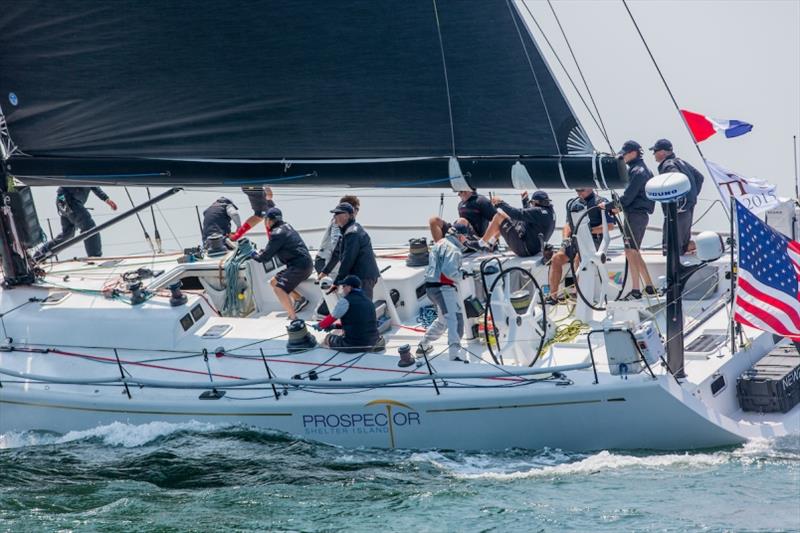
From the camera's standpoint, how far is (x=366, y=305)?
1015cm

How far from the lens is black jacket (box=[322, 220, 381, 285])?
1052 cm

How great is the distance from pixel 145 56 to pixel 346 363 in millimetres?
3003

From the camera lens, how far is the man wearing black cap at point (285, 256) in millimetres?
11125

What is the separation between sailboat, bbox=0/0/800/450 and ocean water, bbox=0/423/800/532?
0.21 meters

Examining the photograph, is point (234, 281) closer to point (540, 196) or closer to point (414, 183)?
point (414, 183)

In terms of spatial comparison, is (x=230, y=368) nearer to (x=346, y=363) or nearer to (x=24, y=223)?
(x=346, y=363)

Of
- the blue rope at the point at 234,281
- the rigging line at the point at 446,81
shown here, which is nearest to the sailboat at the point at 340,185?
the rigging line at the point at 446,81

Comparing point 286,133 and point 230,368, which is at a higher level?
point 286,133

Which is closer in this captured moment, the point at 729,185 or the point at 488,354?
the point at 729,185

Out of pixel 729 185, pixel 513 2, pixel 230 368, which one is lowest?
pixel 230 368

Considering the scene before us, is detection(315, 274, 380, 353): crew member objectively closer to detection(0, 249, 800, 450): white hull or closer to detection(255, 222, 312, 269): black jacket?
detection(0, 249, 800, 450): white hull

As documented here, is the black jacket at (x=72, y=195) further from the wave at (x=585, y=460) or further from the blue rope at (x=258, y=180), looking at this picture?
the wave at (x=585, y=460)

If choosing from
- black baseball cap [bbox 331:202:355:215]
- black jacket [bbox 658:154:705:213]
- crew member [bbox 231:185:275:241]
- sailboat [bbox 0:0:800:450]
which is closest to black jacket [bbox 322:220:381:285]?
black baseball cap [bbox 331:202:355:215]

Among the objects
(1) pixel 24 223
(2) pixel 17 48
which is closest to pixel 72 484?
(1) pixel 24 223
